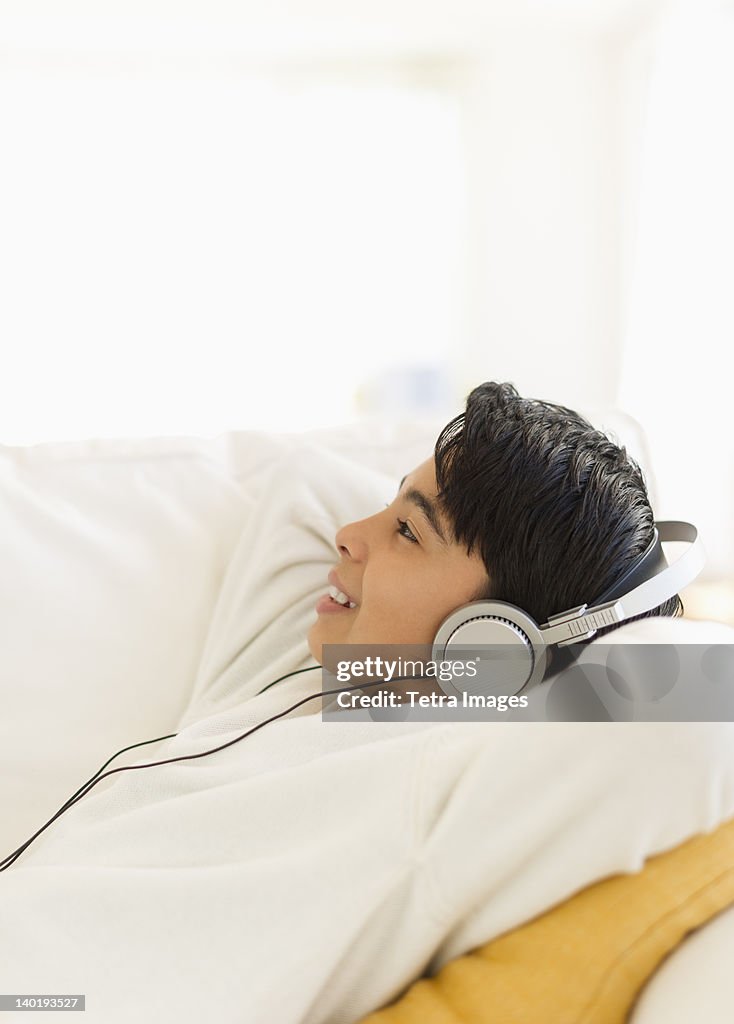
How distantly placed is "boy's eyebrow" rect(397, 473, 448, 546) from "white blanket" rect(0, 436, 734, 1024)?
0.31 meters

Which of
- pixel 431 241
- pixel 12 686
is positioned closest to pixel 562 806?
pixel 12 686

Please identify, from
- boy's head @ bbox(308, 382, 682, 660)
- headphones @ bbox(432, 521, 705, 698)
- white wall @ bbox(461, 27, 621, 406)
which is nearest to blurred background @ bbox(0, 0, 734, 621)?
white wall @ bbox(461, 27, 621, 406)

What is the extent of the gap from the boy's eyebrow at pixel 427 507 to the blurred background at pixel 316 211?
121 inches

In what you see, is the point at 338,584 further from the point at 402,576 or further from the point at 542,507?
the point at 542,507

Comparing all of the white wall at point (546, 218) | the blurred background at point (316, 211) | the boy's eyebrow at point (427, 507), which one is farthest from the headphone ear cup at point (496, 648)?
the white wall at point (546, 218)

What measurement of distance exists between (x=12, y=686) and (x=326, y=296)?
355 centimetres

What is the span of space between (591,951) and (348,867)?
0.55 feet

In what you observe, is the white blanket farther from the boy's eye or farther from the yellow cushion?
the boy's eye

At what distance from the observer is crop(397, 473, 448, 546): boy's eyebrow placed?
96 cm

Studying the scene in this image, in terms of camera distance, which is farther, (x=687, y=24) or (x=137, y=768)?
(x=687, y=24)

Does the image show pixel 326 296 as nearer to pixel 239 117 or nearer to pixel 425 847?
pixel 239 117

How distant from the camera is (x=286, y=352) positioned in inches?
174

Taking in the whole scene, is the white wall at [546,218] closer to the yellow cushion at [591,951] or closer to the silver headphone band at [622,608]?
the silver headphone band at [622,608]

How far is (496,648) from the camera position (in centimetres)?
84
